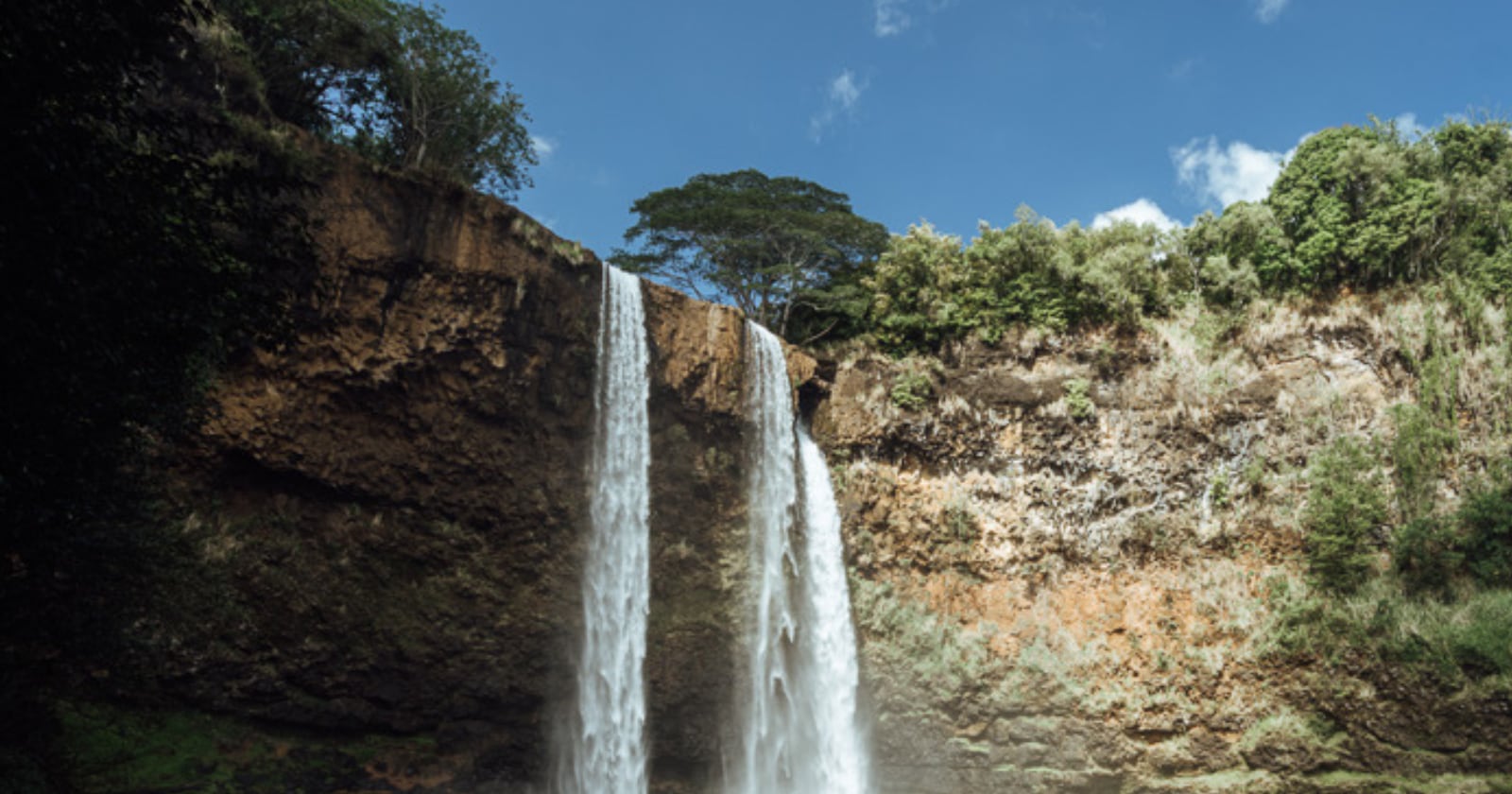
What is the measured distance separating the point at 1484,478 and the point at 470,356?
72.3ft

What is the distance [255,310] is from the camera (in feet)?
25.1

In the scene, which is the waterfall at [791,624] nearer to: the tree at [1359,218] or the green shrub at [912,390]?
the green shrub at [912,390]

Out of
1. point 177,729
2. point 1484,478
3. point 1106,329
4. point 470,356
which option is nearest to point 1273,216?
point 1106,329

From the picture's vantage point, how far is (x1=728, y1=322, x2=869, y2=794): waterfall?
17.4m

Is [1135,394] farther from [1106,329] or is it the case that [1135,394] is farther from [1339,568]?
[1339,568]

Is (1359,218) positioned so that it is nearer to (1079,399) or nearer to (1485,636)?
(1079,399)

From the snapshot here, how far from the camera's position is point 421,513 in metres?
14.9

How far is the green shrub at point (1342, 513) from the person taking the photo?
710 inches

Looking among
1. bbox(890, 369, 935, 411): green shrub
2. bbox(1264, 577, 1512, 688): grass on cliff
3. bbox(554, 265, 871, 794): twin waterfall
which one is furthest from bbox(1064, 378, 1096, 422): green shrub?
bbox(554, 265, 871, 794): twin waterfall

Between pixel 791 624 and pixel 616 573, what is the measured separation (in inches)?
175

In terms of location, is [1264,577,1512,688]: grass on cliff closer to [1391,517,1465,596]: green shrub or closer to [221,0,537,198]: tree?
[1391,517,1465,596]: green shrub

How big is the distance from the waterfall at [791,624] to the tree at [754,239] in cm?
576

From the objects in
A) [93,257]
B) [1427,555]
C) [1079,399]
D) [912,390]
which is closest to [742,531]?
[912,390]

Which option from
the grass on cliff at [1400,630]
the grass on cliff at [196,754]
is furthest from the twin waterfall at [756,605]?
the grass on cliff at [1400,630]
